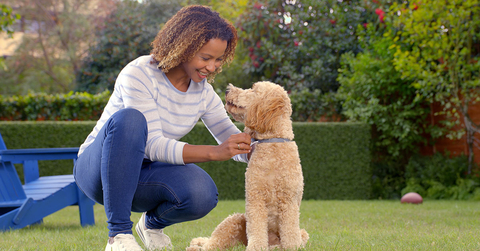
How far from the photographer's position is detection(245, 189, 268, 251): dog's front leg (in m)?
2.21

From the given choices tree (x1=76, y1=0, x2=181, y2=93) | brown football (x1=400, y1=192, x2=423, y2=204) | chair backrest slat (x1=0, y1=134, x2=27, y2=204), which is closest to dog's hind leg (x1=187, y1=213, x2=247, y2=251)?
chair backrest slat (x1=0, y1=134, x2=27, y2=204)

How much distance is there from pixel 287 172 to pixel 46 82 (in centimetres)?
1664

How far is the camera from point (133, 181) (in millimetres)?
2096

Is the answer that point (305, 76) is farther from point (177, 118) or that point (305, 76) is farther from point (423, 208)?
point (177, 118)

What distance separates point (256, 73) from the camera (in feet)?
32.4

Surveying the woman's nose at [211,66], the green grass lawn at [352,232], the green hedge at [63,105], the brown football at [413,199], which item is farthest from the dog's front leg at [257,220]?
the green hedge at [63,105]

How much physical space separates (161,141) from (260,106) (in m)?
0.56

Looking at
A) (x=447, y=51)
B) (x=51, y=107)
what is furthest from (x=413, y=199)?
(x=51, y=107)

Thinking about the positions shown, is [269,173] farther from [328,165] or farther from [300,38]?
[300,38]

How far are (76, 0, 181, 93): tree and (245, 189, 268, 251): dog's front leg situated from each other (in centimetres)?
979

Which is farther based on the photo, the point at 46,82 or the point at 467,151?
the point at 46,82

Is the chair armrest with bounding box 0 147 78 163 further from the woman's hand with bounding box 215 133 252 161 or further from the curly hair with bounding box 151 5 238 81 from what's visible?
the woman's hand with bounding box 215 133 252 161

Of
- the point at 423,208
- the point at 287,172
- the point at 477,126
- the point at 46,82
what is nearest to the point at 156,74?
the point at 287,172

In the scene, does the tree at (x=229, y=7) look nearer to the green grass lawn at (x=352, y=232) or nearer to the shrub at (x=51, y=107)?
the shrub at (x=51, y=107)
